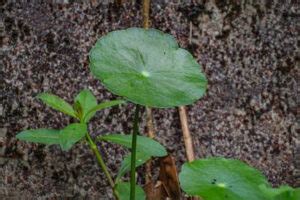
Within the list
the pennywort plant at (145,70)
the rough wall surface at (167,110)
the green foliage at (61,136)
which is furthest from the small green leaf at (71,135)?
the rough wall surface at (167,110)

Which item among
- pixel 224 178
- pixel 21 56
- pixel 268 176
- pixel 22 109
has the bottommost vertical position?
pixel 268 176

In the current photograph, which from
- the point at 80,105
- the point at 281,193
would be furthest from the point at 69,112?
the point at 281,193

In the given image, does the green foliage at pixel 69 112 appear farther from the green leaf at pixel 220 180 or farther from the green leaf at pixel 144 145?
the green leaf at pixel 220 180

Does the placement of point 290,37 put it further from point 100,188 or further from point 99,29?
point 100,188

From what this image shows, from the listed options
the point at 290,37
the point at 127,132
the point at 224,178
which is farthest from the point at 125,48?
the point at 290,37

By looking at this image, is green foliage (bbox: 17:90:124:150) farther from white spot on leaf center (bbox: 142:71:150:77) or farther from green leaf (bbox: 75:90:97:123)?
white spot on leaf center (bbox: 142:71:150:77)

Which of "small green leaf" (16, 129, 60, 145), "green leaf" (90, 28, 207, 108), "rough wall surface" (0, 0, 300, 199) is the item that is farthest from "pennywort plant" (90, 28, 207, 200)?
"rough wall surface" (0, 0, 300, 199)
